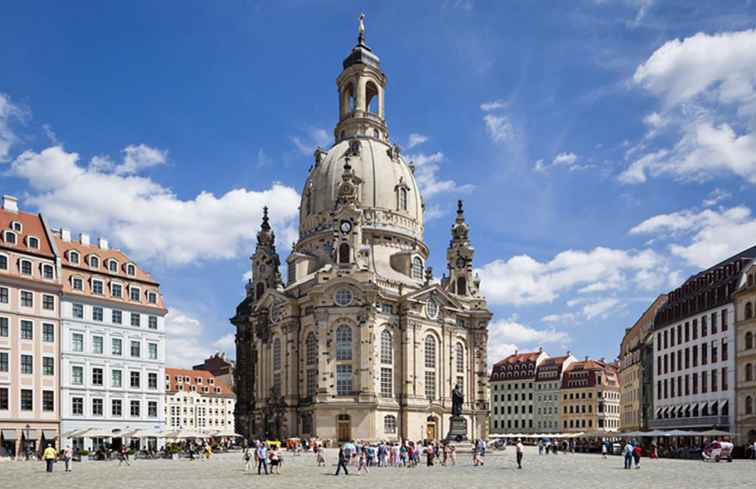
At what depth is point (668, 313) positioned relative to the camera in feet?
322

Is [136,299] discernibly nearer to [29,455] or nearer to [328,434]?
[29,455]

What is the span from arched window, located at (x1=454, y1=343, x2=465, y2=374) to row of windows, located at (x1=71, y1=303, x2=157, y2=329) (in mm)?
45143

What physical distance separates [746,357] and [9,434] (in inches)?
2523

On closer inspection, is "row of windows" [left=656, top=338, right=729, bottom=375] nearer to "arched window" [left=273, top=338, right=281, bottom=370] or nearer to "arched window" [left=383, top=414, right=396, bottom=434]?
"arched window" [left=383, top=414, right=396, bottom=434]

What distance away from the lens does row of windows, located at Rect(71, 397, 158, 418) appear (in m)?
74.9

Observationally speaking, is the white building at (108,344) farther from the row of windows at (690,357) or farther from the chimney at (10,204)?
the row of windows at (690,357)

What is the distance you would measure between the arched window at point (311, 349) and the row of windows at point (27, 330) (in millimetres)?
35291

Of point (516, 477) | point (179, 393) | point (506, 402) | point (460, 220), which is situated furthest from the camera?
point (506, 402)

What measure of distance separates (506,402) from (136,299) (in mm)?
115851

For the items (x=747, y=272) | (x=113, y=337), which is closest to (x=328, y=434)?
(x=113, y=337)

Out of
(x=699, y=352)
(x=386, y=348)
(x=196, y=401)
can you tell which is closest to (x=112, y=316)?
(x=386, y=348)

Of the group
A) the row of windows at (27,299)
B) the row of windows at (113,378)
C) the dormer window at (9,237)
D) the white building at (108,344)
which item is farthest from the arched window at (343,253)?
the dormer window at (9,237)

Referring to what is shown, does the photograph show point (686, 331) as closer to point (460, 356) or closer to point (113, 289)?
point (460, 356)

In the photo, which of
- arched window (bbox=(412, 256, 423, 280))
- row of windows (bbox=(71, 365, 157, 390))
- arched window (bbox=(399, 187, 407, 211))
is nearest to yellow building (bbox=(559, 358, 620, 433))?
arched window (bbox=(412, 256, 423, 280))
